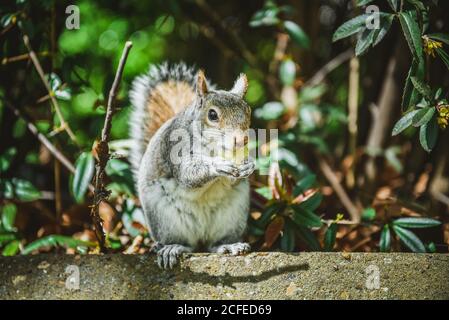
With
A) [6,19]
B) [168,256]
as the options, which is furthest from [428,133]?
[6,19]

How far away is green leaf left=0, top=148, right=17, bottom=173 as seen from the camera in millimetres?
1947

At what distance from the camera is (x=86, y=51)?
2992 millimetres

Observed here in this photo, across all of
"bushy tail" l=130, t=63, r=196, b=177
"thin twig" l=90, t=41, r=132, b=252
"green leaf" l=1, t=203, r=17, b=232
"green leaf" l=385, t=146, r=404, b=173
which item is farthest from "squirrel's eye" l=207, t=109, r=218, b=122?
"green leaf" l=385, t=146, r=404, b=173

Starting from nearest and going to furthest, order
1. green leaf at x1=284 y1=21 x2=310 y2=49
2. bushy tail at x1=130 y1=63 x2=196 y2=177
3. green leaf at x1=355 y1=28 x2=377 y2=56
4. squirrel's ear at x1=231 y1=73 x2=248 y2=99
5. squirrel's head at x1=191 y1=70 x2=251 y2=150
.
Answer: green leaf at x1=355 y1=28 x2=377 y2=56, squirrel's head at x1=191 y1=70 x2=251 y2=150, squirrel's ear at x1=231 y1=73 x2=248 y2=99, bushy tail at x1=130 y1=63 x2=196 y2=177, green leaf at x1=284 y1=21 x2=310 y2=49

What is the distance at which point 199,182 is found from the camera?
1.52 meters

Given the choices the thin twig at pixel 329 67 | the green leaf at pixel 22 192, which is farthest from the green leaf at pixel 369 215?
the green leaf at pixel 22 192

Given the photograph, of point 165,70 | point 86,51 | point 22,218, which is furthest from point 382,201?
point 86,51

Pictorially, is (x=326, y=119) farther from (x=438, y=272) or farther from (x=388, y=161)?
(x=438, y=272)

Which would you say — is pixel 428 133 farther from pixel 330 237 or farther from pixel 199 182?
pixel 199 182

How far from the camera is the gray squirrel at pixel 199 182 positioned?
4.85ft

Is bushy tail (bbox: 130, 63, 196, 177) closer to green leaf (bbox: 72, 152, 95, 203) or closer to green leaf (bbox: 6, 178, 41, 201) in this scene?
green leaf (bbox: 72, 152, 95, 203)

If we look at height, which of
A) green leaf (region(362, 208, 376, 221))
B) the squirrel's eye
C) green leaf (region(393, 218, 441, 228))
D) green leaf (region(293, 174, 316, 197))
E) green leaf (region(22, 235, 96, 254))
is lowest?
green leaf (region(22, 235, 96, 254))

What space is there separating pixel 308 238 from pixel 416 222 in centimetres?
33

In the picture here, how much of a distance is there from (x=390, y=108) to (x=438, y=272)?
113cm
